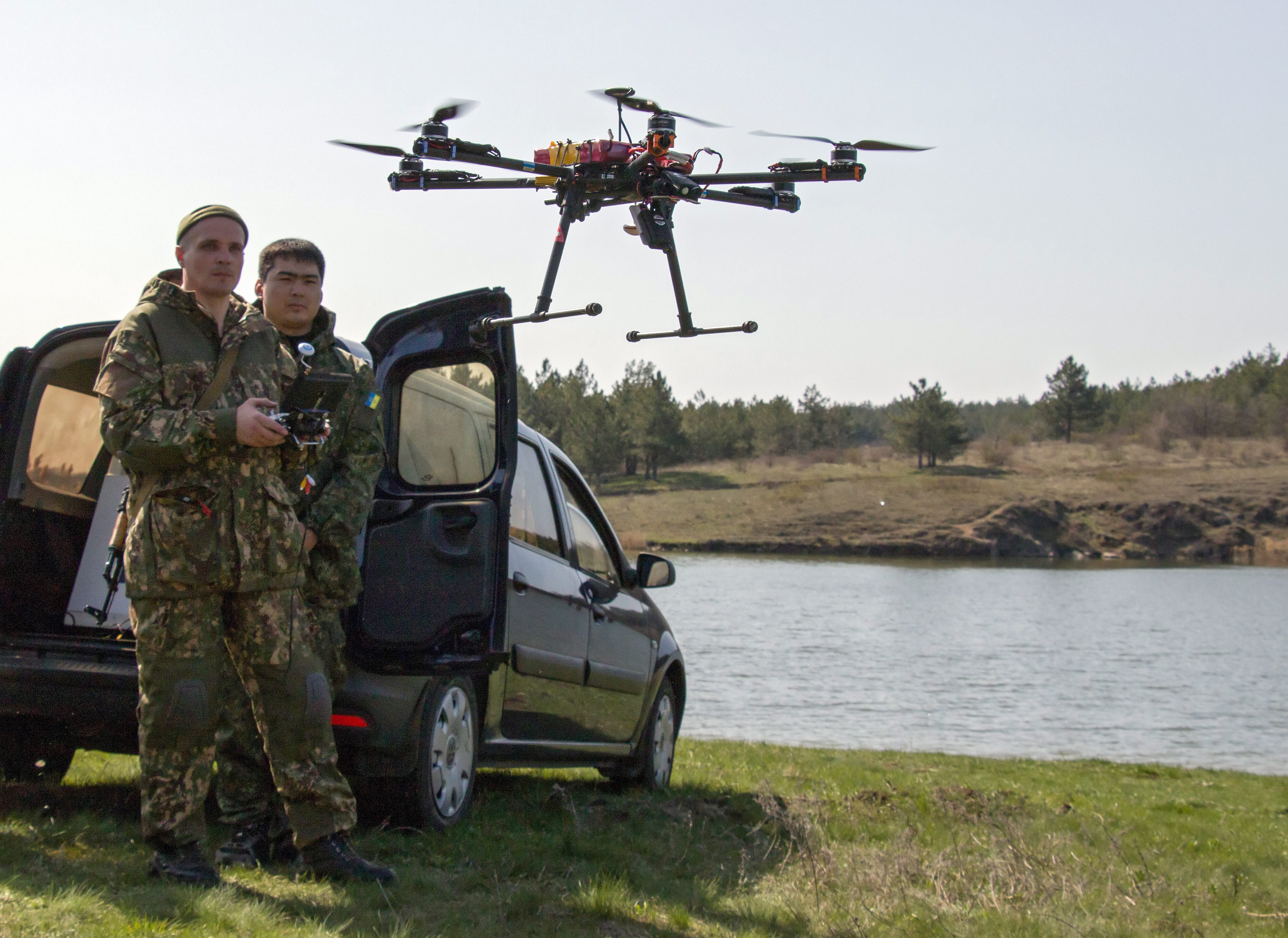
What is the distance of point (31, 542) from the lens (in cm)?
549

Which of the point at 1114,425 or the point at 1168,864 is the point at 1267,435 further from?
the point at 1168,864

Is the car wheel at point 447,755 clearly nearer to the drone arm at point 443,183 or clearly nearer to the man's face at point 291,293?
the man's face at point 291,293

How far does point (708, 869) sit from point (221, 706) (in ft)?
A: 7.11

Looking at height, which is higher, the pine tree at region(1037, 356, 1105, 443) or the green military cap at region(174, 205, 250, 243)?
the pine tree at region(1037, 356, 1105, 443)

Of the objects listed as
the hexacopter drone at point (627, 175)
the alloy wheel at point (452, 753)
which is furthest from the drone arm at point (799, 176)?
the alloy wheel at point (452, 753)

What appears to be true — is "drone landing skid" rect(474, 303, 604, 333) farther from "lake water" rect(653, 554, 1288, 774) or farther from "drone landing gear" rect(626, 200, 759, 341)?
"lake water" rect(653, 554, 1288, 774)

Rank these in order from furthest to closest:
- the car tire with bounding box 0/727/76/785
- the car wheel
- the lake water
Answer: the lake water < the car tire with bounding box 0/727/76/785 < the car wheel

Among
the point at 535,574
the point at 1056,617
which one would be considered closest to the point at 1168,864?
the point at 535,574

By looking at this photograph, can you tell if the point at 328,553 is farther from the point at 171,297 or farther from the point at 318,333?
the point at 171,297

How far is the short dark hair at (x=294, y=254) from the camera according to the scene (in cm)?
455

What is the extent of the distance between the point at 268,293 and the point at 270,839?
1882 millimetres

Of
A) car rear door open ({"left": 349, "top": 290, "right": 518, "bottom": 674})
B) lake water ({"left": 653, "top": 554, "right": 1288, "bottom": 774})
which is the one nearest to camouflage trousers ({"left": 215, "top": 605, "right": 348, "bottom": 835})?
car rear door open ({"left": 349, "top": 290, "right": 518, "bottom": 674})

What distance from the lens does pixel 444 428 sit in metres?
5.27

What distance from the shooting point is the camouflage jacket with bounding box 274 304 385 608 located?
14.6ft
